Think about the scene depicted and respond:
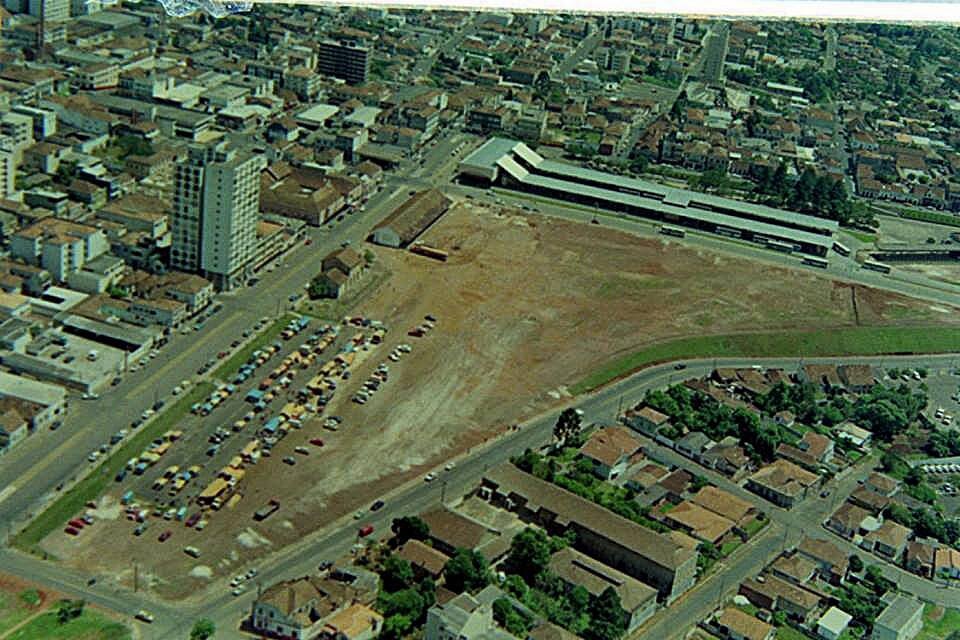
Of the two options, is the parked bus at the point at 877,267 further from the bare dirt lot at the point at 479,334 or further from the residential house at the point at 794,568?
the residential house at the point at 794,568

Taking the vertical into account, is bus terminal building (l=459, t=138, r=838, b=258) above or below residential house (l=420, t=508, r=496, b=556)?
above

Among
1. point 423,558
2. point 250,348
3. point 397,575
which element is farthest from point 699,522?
point 250,348

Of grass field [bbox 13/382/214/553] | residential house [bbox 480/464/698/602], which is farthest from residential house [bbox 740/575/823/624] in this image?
grass field [bbox 13/382/214/553]

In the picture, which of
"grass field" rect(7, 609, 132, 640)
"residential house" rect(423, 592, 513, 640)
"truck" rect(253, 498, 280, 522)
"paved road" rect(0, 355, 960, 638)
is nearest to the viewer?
"residential house" rect(423, 592, 513, 640)

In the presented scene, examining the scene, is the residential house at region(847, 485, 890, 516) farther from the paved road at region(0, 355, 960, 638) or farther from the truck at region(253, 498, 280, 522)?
the truck at region(253, 498, 280, 522)

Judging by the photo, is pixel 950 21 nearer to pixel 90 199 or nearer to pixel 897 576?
pixel 897 576

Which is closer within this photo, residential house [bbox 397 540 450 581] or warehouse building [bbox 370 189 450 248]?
residential house [bbox 397 540 450 581]

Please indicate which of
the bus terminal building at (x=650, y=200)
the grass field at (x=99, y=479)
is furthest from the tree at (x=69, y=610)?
the bus terminal building at (x=650, y=200)
